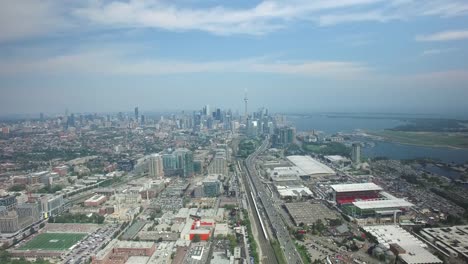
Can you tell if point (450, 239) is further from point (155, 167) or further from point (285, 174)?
point (155, 167)

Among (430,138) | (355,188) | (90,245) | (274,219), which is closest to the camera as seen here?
(90,245)

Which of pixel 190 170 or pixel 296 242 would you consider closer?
pixel 296 242

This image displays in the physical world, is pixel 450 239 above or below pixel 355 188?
below

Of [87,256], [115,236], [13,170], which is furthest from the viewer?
[13,170]

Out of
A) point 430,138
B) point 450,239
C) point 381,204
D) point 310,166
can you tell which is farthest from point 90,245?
point 430,138

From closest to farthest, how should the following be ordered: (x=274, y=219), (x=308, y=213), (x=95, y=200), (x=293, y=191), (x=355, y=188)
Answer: (x=274, y=219) < (x=308, y=213) < (x=95, y=200) < (x=355, y=188) < (x=293, y=191)

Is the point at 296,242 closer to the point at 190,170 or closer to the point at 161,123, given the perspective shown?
the point at 190,170

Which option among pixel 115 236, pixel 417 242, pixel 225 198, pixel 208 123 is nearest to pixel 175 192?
pixel 225 198
